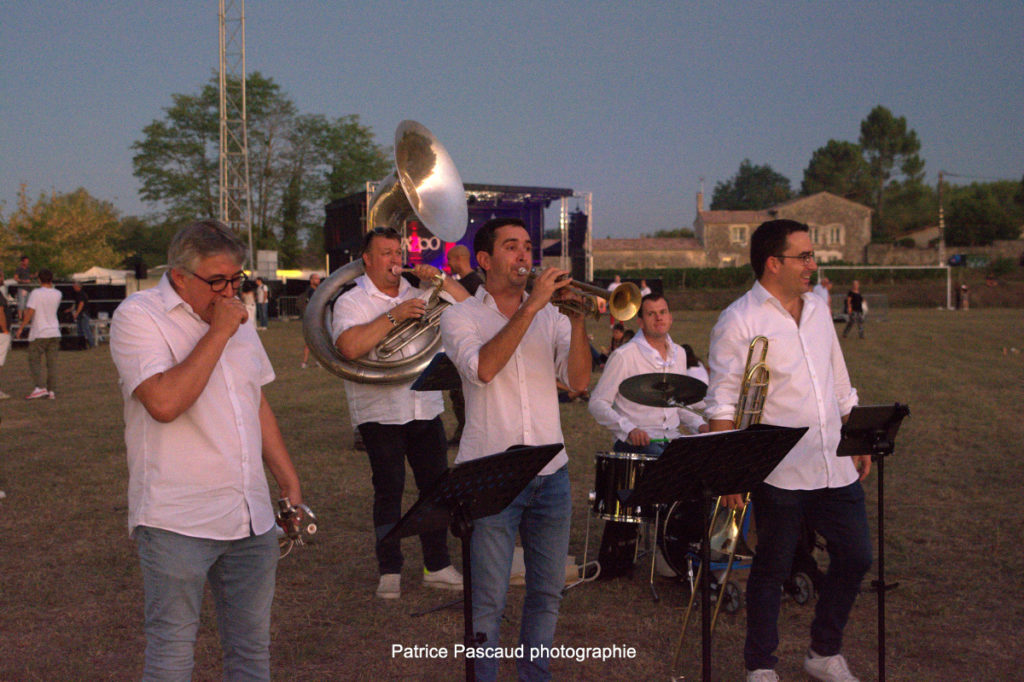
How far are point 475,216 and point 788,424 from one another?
21.3 meters

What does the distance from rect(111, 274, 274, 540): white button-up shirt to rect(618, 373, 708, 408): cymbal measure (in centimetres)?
248

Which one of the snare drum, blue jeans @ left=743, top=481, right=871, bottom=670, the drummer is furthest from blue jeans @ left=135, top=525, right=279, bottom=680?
the drummer

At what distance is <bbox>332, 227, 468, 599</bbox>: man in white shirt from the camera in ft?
15.1

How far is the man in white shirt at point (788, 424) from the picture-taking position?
11.5 ft

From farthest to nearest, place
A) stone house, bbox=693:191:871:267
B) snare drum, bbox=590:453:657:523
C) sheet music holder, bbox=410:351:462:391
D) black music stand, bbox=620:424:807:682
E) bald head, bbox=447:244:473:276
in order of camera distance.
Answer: stone house, bbox=693:191:871:267 < bald head, bbox=447:244:473:276 < snare drum, bbox=590:453:657:523 < sheet music holder, bbox=410:351:462:391 < black music stand, bbox=620:424:807:682

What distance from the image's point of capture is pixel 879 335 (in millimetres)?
24016

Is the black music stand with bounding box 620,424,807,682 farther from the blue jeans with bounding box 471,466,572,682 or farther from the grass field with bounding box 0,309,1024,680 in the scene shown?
the grass field with bounding box 0,309,1024,680

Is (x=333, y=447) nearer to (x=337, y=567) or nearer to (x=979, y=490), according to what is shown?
(x=337, y=567)

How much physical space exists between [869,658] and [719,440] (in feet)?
6.59

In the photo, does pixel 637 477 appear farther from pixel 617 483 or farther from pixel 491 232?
pixel 491 232

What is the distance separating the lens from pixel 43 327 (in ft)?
41.7

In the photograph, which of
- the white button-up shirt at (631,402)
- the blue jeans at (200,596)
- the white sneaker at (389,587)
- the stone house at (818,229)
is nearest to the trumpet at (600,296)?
the blue jeans at (200,596)

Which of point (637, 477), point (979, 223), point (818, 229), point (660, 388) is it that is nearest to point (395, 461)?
point (637, 477)

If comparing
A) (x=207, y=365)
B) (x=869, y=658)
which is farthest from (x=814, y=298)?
(x=207, y=365)
